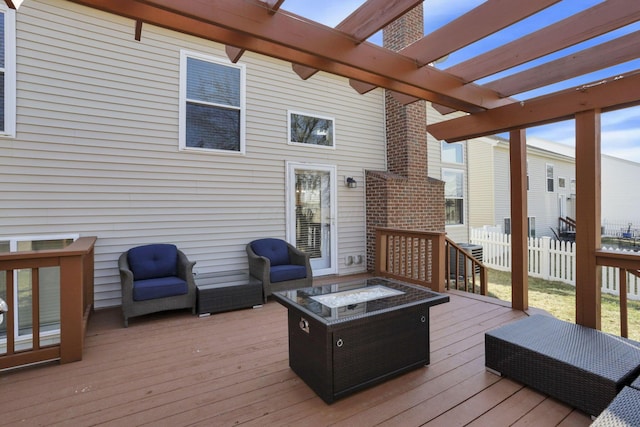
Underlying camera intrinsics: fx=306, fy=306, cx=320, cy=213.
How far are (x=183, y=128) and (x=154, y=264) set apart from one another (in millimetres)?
2072

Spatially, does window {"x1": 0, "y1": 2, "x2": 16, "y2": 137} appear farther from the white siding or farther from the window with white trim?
the window with white trim

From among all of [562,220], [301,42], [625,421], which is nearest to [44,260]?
[301,42]

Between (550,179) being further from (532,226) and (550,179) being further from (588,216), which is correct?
(588,216)

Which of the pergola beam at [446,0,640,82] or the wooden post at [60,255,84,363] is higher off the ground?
the pergola beam at [446,0,640,82]

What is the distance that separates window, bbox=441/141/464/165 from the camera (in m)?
8.64

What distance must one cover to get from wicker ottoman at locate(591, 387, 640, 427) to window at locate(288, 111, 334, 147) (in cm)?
515

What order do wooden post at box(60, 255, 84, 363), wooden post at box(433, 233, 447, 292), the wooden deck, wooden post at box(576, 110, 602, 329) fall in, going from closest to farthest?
the wooden deck < wooden post at box(60, 255, 84, 363) < wooden post at box(576, 110, 602, 329) < wooden post at box(433, 233, 447, 292)

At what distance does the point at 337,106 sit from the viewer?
20.8 feet

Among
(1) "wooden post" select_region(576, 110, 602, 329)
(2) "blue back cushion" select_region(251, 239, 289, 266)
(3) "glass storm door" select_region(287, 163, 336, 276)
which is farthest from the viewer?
(3) "glass storm door" select_region(287, 163, 336, 276)

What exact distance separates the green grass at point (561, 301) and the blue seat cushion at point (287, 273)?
14.0 feet

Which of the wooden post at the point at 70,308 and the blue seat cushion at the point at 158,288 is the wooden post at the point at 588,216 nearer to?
the blue seat cushion at the point at 158,288

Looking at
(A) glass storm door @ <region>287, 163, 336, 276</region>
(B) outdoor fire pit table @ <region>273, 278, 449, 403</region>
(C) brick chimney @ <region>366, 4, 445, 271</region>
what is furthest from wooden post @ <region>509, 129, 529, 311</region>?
(A) glass storm door @ <region>287, 163, 336, 276</region>

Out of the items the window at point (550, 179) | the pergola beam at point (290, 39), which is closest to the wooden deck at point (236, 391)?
the pergola beam at point (290, 39)

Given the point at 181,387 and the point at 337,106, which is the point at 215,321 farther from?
the point at 337,106
